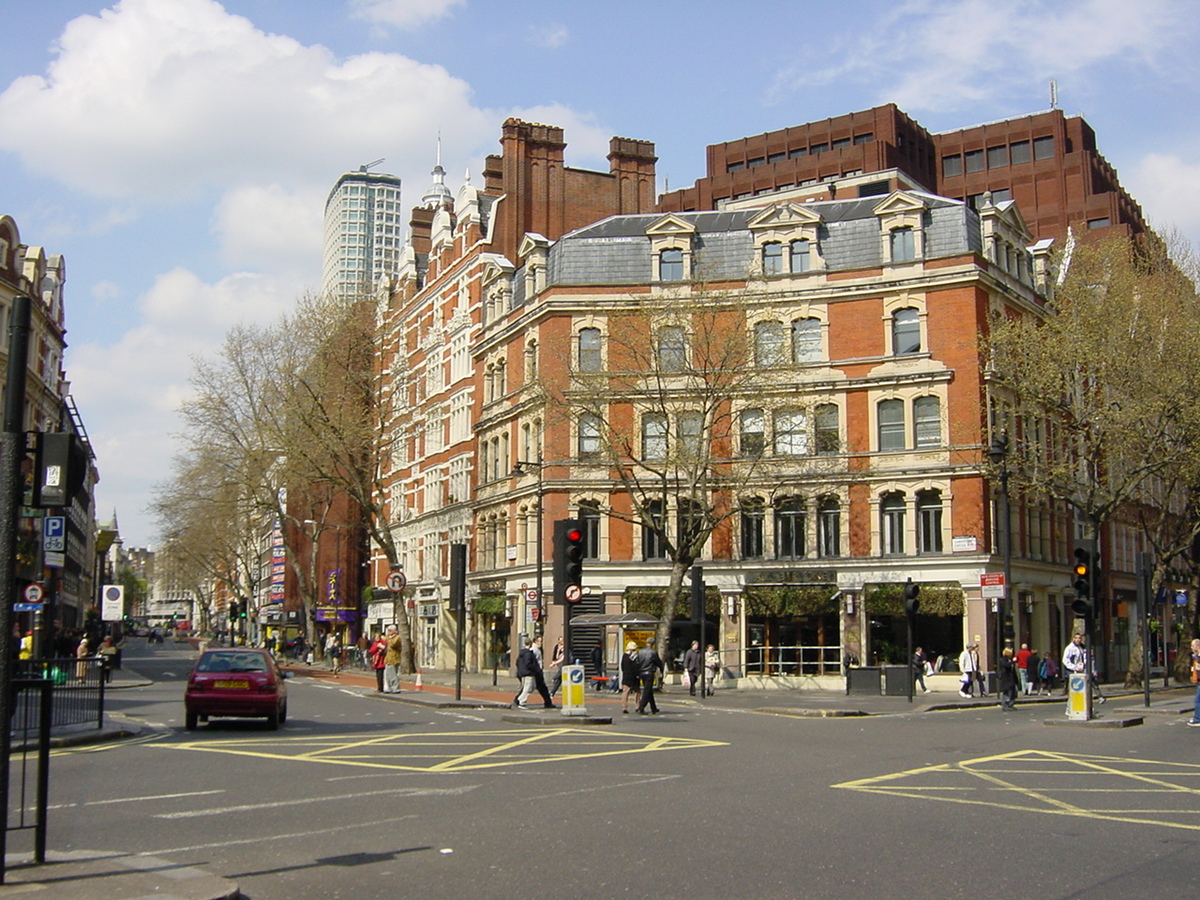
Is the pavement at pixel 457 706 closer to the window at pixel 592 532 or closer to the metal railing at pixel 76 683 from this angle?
the metal railing at pixel 76 683

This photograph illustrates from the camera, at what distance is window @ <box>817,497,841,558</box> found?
43375mm

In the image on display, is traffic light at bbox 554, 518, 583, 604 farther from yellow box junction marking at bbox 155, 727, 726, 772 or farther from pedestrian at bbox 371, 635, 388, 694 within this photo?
pedestrian at bbox 371, 635, 388, 694

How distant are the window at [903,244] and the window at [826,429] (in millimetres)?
5790

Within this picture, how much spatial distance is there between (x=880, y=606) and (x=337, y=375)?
24.8 m

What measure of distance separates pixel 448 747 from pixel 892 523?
2782 cm

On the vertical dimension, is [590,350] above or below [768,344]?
above

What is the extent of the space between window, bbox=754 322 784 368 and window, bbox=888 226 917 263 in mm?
4895

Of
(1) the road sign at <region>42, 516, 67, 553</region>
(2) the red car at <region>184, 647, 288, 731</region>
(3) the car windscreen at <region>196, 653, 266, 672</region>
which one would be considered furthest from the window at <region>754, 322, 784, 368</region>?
(2) the red car at <region>184, 647, 288, 731</region>

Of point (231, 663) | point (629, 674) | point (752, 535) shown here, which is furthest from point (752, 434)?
point (231, 663)

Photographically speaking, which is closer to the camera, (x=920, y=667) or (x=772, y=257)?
(x=920, y=667)

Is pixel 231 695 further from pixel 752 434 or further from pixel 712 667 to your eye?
pixel 752 434

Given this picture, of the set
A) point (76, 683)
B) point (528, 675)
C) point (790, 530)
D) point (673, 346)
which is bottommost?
point (528, 675)

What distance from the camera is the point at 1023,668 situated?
36.8 meters

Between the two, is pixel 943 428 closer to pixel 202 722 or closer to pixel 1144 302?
pixel 1144 302
